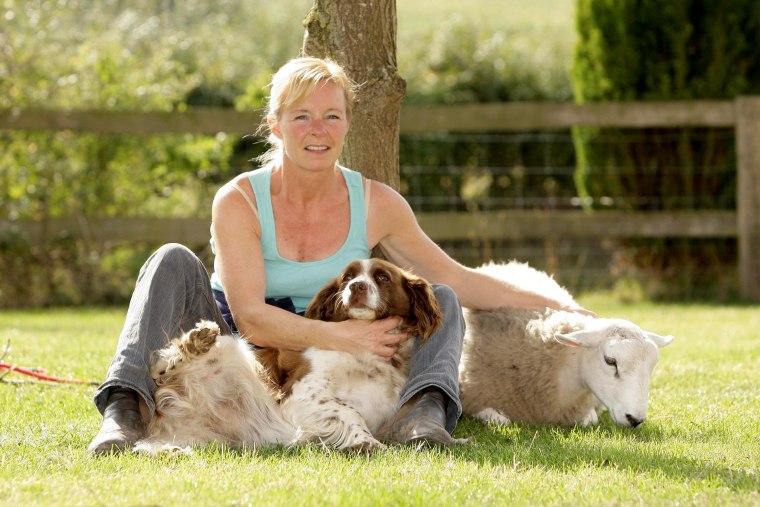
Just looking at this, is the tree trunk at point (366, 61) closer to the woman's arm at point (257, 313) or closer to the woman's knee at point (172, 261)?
the woman's arm at point (257, 313)

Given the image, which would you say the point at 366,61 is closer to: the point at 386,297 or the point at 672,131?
the point at 386,297

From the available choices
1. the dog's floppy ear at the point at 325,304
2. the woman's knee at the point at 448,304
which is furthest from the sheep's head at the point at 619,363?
the dog's floppy ear at the point at 325,304

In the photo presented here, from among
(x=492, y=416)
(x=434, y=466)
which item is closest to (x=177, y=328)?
(x=434, y=466)

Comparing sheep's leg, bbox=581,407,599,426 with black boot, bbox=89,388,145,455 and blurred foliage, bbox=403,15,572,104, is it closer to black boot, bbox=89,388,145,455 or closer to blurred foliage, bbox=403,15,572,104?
black boot, bbox=89,388,145,455

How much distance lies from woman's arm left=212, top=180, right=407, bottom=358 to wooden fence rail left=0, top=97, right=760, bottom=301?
465 centimetres

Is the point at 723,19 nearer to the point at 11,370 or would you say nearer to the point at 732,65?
the point at 732,65

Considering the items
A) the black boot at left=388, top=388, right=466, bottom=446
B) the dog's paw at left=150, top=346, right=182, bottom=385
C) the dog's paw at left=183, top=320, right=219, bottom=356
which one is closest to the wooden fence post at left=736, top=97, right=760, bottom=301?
the black boot at left=388, top=388, right=466, bottom=446

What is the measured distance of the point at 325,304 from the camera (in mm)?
4051

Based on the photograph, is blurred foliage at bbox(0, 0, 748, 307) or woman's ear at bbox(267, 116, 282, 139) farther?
blurred foliage at bbox(0, 0, 748, 307)

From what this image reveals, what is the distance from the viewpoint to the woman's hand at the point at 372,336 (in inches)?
154

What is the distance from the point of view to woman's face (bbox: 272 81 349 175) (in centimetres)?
414

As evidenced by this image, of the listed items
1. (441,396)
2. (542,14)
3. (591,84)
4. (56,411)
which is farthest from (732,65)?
(542,14)

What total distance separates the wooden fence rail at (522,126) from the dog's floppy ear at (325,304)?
15.7 feet

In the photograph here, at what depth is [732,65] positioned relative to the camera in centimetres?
959
